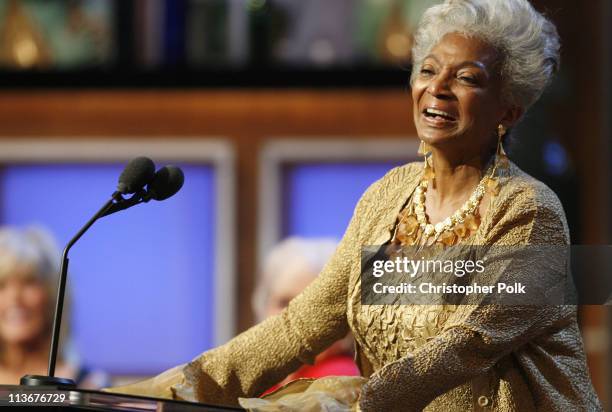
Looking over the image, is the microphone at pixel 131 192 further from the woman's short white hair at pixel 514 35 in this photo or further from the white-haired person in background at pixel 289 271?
the white-haired person in background at pixel 289 271

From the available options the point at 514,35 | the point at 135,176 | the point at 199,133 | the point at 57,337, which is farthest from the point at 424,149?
the point at 199,133

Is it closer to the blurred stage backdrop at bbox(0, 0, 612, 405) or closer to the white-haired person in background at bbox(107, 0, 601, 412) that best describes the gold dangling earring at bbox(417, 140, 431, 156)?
the white-haired person in background at bbox(107, 0, 601, 412)

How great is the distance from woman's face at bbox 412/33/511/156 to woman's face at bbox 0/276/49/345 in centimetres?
242

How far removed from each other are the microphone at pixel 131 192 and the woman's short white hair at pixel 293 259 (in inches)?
71.5

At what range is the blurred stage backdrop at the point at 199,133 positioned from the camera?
188 inches

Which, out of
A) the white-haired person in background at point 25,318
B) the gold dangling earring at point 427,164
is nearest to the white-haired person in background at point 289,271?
the white-haired person in background at point 25,318

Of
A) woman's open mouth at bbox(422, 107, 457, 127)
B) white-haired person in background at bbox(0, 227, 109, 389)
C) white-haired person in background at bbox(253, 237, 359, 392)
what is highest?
woman's open mouth at bbox(422, 107, 457, 127)

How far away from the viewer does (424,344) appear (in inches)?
75.0

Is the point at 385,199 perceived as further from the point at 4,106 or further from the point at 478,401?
the point at 4,106

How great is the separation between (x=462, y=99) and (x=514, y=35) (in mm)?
138

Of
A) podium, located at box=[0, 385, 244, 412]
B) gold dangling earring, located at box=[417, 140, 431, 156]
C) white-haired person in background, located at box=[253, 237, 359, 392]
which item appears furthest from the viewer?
white-haired person in background, located at box=[253, 237, 359, 392]

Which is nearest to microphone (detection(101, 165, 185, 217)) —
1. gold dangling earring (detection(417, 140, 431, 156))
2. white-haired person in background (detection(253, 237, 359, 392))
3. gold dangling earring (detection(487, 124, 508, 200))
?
gold dangling earring (detection(417, 140, 431, 156))

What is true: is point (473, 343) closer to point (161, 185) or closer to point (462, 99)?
point (462, 99)

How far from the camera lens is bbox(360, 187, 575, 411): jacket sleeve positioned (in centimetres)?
185
